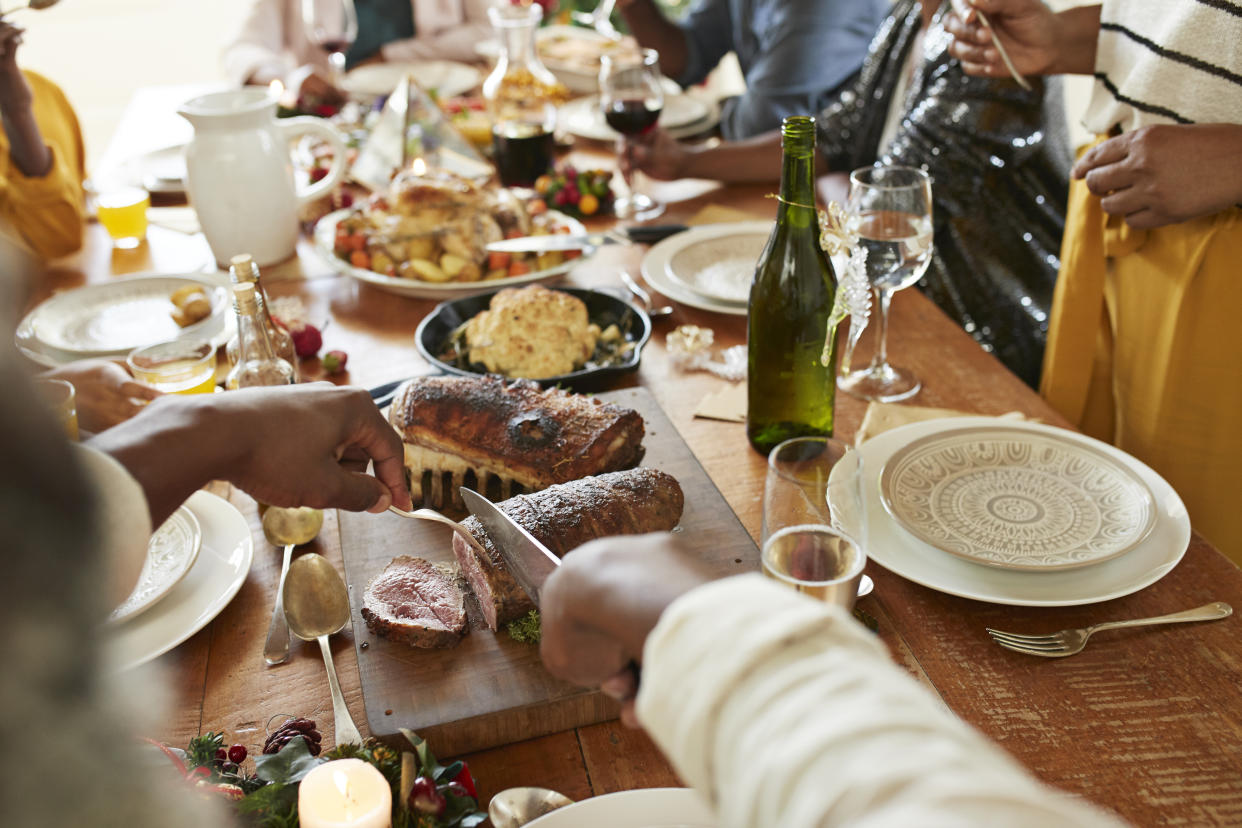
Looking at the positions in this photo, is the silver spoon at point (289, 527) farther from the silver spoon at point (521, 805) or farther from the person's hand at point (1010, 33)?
the person's hand at point (1010, 33)

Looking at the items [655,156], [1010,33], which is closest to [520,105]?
[655,156]

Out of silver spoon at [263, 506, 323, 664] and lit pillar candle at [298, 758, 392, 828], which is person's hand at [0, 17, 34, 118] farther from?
lit pillar candle at [298, 758, 392, 828]

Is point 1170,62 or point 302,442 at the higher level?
point 1170,62

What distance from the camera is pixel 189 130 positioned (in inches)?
113

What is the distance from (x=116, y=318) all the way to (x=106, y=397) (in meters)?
0.51

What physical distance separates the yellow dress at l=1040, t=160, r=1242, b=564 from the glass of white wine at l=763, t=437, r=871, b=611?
39.5 inches

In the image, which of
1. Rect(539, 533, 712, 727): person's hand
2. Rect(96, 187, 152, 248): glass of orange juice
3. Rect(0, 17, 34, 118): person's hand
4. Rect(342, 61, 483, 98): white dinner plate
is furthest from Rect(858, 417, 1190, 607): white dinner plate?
Rect(342, 61, 483, 98): white dinner plate

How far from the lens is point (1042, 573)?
102cm

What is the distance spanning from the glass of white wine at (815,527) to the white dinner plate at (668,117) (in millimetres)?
2025

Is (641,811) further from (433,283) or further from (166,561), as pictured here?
(433,283)

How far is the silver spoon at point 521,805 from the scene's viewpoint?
81cm

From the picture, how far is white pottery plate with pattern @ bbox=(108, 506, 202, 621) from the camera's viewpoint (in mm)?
1016

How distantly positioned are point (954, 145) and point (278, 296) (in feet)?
5.24

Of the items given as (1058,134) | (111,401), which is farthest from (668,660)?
(1058,134)
